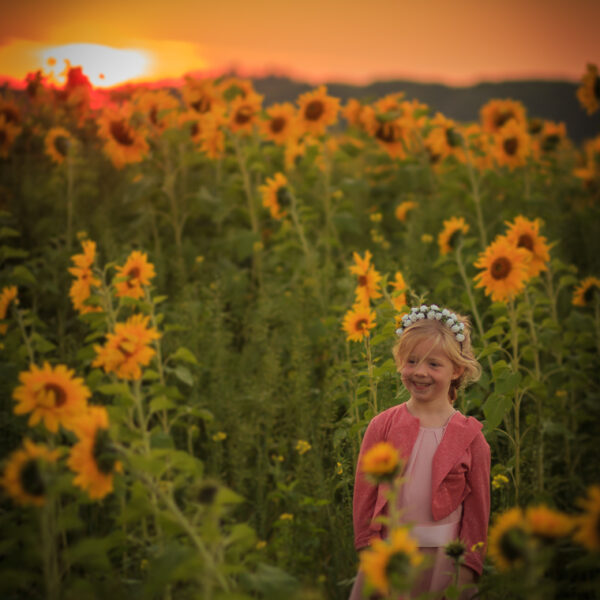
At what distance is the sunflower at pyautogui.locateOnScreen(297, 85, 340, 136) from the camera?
17.6ft

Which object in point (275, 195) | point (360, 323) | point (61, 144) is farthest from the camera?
point (61, 144)

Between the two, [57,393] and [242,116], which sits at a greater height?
[242,116]

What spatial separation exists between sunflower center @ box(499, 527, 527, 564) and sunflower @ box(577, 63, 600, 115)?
5.00 m

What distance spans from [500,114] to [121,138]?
11.3 ft

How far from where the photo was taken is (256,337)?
11.3 ft

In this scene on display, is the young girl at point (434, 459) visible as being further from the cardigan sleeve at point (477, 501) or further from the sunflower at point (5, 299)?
the sunflower at point (5, 299)

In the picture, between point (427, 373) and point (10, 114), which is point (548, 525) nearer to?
point (427, 373)

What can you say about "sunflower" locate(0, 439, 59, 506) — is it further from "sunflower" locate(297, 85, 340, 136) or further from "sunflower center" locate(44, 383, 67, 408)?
"sunflower" locate(297, 85, 340, 136)

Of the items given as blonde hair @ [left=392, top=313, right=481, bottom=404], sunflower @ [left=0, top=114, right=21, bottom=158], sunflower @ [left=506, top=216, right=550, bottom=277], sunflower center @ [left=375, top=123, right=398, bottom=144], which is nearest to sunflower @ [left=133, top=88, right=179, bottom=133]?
sunflower @ [left=0, top=114, right=21, bottom=158]

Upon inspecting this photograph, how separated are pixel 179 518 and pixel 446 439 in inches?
36.5

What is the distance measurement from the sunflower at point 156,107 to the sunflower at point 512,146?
103 inches

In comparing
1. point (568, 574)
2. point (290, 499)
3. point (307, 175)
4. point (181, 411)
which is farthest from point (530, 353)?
point (307, 175)

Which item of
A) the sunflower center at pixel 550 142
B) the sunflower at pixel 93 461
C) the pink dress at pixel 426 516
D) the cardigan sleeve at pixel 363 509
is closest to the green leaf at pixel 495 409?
the pink dress at pixel 426 516

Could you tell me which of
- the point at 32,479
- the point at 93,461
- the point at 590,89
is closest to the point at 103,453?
the point at 93,461
